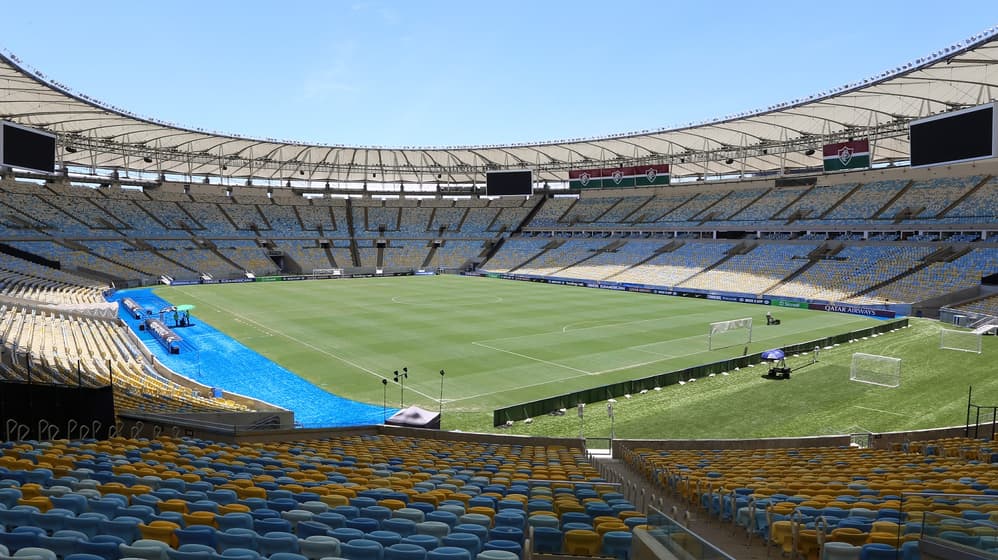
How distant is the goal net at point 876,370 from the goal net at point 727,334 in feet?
23.5

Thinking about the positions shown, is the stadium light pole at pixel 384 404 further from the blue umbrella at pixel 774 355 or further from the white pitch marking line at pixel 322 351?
the blue umbrella at pixel 774 355

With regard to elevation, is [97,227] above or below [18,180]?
below

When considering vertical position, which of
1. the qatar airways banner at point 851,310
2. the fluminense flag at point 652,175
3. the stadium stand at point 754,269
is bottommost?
the qatar airways banner at point 851,310

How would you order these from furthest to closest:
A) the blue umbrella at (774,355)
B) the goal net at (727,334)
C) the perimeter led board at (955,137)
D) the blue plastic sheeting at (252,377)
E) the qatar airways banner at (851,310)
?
the qatar airways banner at (851,310) → the perimeter led board at (955,137) → the goal net at (727,334) → the blue umbrella at (774,355) → the blue plastic sheeting at (252,377)

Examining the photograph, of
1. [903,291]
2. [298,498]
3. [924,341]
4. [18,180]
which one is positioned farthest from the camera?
[18,180]

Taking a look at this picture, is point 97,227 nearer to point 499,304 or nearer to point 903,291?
point 499,304

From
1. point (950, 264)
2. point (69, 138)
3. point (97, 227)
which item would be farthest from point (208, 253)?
point (950, 264)

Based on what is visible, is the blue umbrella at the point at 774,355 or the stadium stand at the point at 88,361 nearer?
the stadium stand at the point at 88,361

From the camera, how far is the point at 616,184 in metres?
67.4

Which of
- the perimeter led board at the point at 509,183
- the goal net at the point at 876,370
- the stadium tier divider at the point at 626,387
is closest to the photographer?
the stadium tier divider at the point at 626,387

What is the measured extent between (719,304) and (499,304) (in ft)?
64.7

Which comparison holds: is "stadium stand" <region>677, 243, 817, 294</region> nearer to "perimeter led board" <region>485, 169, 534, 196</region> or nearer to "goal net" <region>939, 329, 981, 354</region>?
"goal net" <region>939, 329, 981, 354</region>

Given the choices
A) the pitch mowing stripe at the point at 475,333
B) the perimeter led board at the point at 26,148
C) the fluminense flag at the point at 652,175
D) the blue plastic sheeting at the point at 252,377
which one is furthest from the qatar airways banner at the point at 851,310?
the perimeter led board at the point at 26,148

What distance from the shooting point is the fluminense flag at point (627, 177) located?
6475cm
